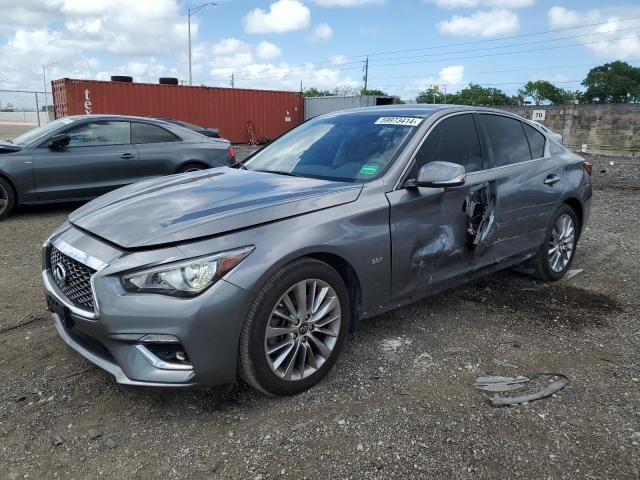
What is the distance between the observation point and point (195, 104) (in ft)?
80.0

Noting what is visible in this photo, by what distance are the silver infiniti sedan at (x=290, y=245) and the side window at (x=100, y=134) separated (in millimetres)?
4421

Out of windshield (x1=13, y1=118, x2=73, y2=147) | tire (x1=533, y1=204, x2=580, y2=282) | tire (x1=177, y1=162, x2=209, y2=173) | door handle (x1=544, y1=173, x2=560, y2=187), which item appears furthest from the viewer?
tire (x1=177, y1=162, x2=209, y2=173)

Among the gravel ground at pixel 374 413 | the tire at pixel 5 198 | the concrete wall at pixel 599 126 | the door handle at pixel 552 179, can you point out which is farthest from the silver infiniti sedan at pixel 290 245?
the concrete wall at pixel 599 126

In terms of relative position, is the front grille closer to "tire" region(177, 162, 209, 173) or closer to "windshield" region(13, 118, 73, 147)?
"windshield" region(13, 118, 73, 147)

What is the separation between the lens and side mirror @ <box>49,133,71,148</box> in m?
7.57

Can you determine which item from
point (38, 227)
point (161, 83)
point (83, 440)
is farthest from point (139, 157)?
point (161, 83)

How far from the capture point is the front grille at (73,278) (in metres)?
2.79

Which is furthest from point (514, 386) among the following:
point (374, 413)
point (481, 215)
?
point (481, 215)

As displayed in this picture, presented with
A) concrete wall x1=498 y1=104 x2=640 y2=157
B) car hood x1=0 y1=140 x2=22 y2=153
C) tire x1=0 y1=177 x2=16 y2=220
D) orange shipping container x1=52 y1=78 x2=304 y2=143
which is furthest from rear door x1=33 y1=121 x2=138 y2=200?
concrete wall x1=498 y1=104 x2=640 y2=157

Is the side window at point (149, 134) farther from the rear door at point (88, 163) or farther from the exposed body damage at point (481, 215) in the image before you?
the exposed body damage at point (481, 215)

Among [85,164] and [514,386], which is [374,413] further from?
[85,164]

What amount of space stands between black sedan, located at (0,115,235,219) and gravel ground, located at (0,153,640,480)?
3.66 m

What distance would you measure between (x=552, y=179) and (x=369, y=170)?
2137 millimetres

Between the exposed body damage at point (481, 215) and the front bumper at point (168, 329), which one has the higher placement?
the exposed body damage at point (481, 215)
